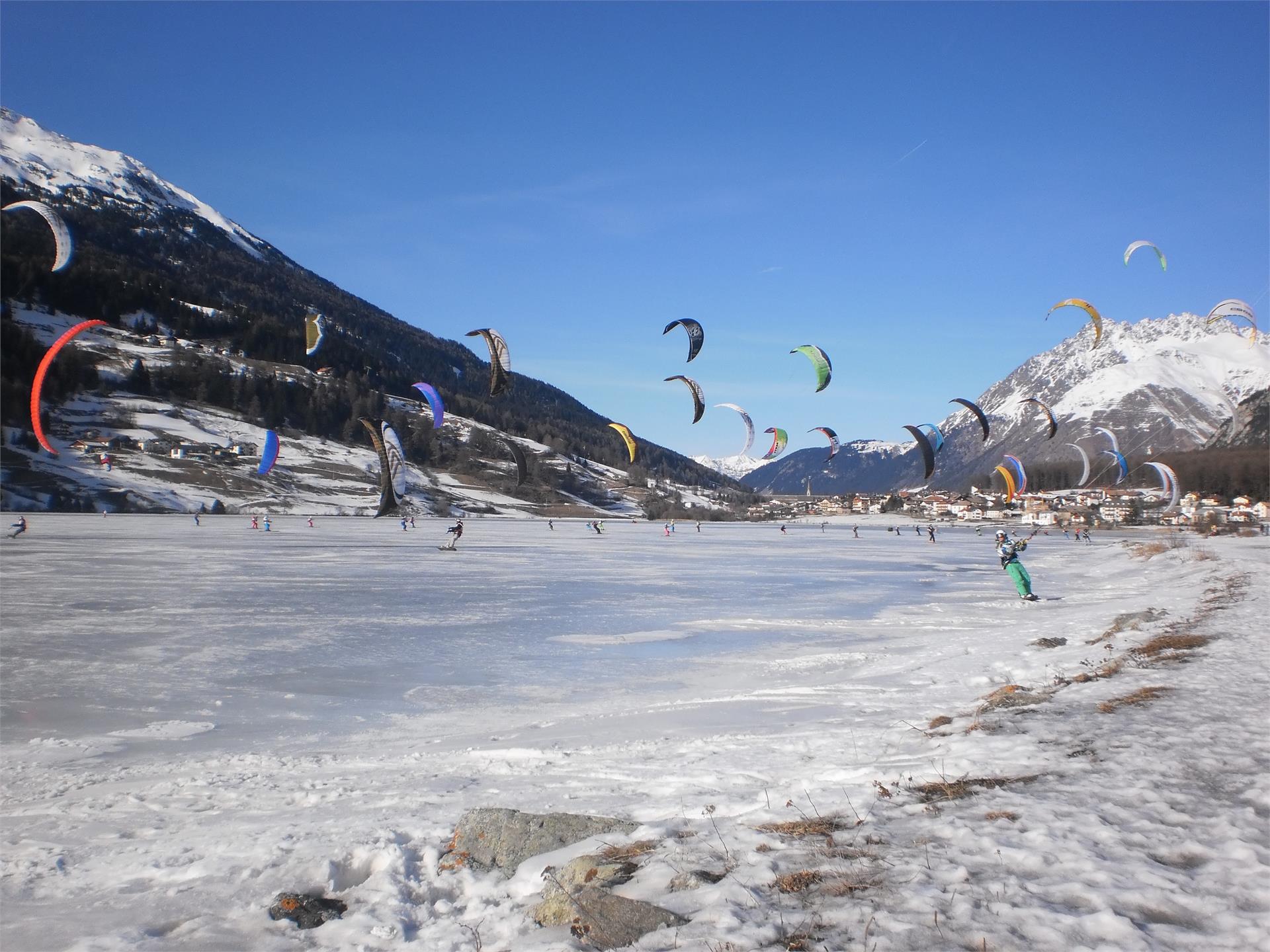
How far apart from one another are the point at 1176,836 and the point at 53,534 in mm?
42334

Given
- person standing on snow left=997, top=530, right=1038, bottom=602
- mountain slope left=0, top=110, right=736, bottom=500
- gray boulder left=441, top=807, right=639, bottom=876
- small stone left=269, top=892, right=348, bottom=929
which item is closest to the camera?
small stone left=269, top=892, right=348, bottom=929

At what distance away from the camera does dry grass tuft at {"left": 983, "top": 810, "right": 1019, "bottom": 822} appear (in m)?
3.76

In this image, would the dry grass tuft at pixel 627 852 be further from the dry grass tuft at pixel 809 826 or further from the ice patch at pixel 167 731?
the ice patch at pixel 167 731

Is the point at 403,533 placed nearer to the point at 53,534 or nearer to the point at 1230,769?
the point at 53,534

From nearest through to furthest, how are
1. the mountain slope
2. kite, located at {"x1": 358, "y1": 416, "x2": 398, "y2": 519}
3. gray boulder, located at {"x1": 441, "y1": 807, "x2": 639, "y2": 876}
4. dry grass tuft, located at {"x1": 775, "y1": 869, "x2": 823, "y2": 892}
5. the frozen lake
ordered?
dry grass tuft, located at {"x1": 775, "y1": 869, "x2": 823, "y2": 892}
gray boulder, located at {"x1": 441, "y1": 807, "x2": 639, "y2": 876}
the frozen lake
kite, located at {"x1": 358, "y1": 416, "x2": 398, "y2": 519}
the mountain slope

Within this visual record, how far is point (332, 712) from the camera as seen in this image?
736cm

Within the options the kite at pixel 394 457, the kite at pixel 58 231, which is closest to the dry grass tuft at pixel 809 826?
the kite at pixel 394 457

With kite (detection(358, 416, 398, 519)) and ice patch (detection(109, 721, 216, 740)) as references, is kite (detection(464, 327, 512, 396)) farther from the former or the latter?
ice patch (detection(109, 721, 216, 740))

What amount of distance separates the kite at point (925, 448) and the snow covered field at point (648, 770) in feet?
63.6

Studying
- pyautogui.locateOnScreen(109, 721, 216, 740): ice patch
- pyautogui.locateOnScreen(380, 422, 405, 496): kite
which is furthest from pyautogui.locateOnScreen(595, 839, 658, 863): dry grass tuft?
pyautogui.locateOnScreen(380, 422, 405, 496): kite

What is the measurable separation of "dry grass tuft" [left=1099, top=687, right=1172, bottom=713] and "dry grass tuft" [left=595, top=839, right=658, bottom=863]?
12.5ft

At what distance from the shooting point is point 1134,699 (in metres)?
5.90

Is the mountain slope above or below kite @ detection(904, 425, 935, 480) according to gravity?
above

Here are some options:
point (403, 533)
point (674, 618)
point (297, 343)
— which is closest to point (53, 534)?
point (403, 533)
